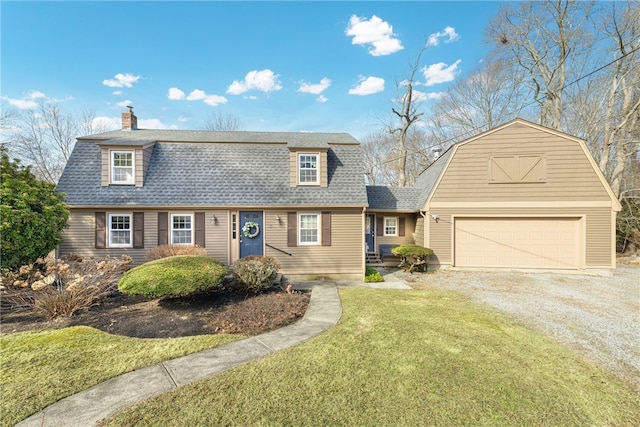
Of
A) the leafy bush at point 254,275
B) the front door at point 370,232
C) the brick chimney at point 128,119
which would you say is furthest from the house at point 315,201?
the leafy bush at point 254,275

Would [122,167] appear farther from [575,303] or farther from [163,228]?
[575,303]

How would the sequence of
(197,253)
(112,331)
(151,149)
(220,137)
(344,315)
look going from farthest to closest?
(220,137)
(151,149)
(197,253)
(344,315)
(112,331)

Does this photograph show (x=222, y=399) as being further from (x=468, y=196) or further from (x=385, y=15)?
(x=385, y=15)

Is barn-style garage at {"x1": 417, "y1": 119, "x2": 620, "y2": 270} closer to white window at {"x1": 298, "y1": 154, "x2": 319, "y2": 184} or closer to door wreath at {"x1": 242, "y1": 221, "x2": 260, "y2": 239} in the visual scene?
white window at {"x1": 298, "y1": 154, "x2": 319, "y2": 184}

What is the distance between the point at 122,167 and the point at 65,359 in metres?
7.70

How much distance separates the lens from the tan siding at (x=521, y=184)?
1021cm

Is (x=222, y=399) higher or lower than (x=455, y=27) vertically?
lower

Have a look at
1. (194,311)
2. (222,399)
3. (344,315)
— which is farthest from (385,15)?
(222,399)


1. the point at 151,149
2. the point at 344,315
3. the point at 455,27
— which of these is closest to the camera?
the point at 344,315

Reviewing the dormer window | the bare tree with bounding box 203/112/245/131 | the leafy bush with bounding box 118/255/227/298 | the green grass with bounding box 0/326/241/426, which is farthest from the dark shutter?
the bare tree with bounding box 203/112/245/131

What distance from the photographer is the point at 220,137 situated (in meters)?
11.5

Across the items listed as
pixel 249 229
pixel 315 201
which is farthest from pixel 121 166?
pixel 315 201

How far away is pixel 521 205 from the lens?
1050 cm

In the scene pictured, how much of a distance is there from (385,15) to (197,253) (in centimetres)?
1182
